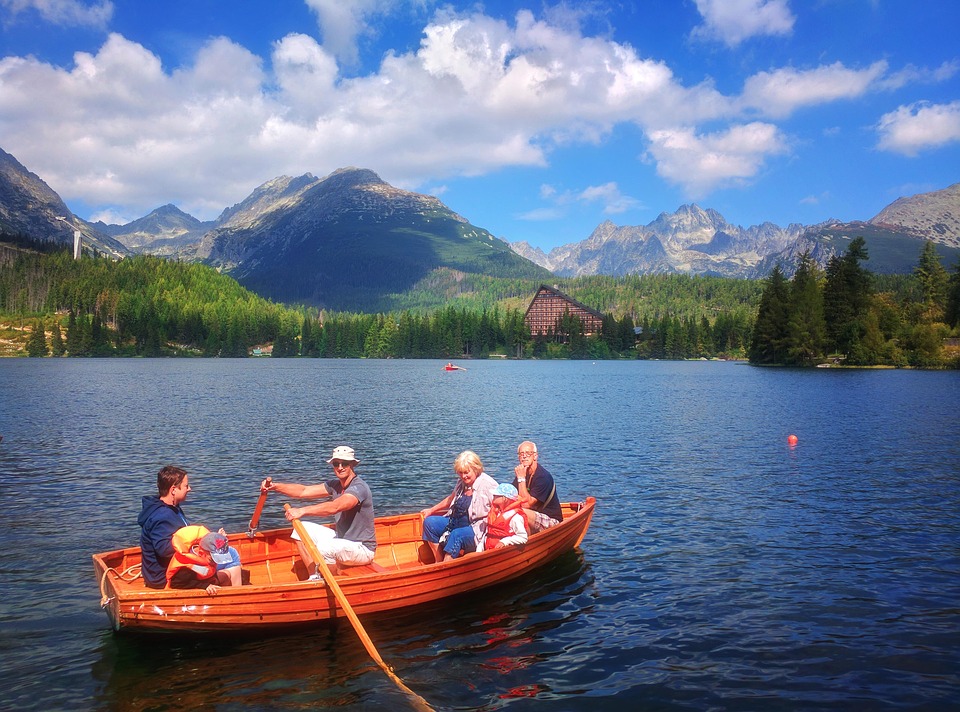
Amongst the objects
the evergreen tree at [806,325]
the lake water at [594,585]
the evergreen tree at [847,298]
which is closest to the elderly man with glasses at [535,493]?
the lake water at [594,585]

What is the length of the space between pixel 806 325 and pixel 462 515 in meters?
139

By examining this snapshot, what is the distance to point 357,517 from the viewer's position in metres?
14.6

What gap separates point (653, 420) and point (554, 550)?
3598 cm

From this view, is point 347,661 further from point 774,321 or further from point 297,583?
point 774,321

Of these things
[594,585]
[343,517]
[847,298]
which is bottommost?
[594,585]

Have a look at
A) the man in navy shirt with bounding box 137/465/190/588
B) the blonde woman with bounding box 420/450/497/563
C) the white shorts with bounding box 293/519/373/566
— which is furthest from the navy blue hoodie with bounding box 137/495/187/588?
the blonde woman with bounding box 420/450/497/563

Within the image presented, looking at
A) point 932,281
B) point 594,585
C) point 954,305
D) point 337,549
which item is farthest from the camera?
point 932,281

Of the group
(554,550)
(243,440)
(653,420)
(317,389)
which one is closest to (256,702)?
(554,550)

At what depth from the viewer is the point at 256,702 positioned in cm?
1117

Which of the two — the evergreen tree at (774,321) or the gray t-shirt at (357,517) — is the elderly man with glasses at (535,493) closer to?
the gray t-shirt at (357,517)

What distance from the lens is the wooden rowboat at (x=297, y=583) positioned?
1273 cm

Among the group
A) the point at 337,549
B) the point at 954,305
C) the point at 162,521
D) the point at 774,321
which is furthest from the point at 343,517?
the point at 954,305

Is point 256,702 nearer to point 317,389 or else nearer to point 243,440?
point 243,440

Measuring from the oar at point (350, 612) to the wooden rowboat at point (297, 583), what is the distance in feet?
1.43
